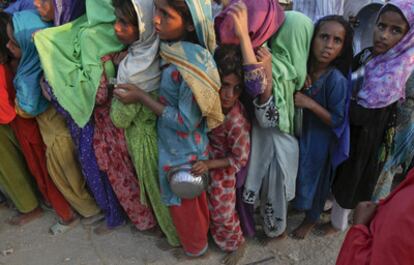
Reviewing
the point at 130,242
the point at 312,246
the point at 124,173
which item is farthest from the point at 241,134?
the point at 130,242

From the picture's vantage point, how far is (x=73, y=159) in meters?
2.64

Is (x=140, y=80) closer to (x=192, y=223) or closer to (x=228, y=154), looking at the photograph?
(x=228, y=154)

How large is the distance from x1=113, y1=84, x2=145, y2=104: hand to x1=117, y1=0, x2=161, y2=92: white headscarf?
34mm

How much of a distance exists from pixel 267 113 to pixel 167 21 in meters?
0.76

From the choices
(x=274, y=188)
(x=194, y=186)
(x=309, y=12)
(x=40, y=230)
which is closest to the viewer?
(x=194, y=186)

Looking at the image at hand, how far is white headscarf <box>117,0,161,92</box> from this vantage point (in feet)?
6.41

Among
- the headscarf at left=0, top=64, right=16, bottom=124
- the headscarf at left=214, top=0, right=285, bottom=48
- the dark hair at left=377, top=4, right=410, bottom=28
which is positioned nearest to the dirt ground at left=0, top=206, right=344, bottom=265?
the headscarf at left=0, top=64, right=16, bottom=124

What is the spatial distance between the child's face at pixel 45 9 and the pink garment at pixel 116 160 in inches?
23.0

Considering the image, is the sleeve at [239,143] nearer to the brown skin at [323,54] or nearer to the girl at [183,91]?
the girl at [183,91]

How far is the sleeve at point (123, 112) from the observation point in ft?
6.90

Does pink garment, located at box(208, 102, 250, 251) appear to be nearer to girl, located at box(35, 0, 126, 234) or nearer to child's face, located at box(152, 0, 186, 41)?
child's face, located at box(152, 0, 186, 41)

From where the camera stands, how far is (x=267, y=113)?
202 cm

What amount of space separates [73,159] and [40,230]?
2.42 ft

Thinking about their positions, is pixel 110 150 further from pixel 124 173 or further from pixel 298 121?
pixel 298 121
